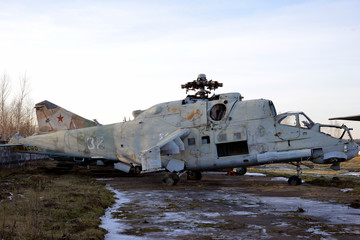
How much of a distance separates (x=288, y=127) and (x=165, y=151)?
5.65 m

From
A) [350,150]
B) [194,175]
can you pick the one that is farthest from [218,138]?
[350,150]

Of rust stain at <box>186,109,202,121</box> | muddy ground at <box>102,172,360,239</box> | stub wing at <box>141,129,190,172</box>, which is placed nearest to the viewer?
muddy ground at <box>102,172,360,239</box>

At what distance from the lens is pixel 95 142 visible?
814 inches

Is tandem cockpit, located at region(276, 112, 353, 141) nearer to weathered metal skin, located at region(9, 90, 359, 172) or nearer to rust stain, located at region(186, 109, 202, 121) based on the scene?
weathered metal skin, located at region(9, 90, 359, 172)

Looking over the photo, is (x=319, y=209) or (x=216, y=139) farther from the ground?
(x=216, y=139)

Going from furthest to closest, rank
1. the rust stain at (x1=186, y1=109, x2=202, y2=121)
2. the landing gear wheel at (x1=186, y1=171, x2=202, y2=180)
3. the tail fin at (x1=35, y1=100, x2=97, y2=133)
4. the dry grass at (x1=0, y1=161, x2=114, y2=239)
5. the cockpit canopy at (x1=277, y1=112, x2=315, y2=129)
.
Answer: the tail fin at (x1=35, y1=100, x2=97, y2=133) → the landing gear wheel at (x1=186, y1=171, x2=202, y2=180) → the rust stain at (x1=186, y1=109, x2=202, y2=121) → the cockpit canopy at (x1=277, y1=112, x2=315, y2=129) → the dry grass at (x1=0, y1=161, x2=114, y2=239)

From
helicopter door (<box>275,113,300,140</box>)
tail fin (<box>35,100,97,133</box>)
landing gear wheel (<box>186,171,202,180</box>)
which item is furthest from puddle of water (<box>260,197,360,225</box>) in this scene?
tail fin (<box>35,100,97,133</box>)

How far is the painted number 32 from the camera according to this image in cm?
2044

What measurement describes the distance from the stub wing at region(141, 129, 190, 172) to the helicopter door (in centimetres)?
425

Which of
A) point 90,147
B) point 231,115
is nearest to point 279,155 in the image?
point 231,115

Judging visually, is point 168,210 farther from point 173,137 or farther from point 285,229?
point 173,137

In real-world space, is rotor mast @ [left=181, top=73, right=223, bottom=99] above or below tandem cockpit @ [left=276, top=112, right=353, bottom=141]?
above

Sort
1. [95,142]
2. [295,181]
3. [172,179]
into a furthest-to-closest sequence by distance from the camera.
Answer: [95,142]
[172,179]
[295,181]

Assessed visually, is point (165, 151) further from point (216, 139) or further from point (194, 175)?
point (194, 175)
